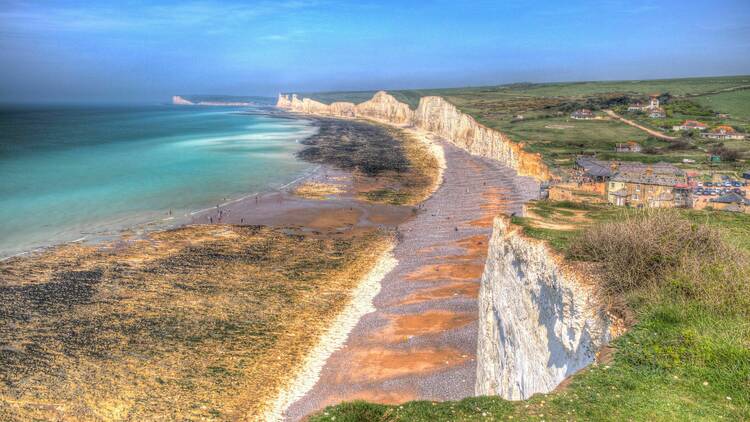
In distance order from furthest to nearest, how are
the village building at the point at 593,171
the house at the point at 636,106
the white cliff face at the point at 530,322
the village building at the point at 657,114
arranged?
the house at the point at 636,106, the village building at the point at 657,114, the village building at the point at 593,171, the white cliff face at the point at 530,322

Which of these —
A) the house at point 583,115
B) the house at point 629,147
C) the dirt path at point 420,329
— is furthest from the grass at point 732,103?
the dirt path at point 420,329

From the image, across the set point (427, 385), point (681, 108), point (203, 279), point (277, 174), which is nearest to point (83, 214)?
point (203, 279)

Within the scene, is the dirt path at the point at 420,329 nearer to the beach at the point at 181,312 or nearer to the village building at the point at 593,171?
the beach at the point at 181,312

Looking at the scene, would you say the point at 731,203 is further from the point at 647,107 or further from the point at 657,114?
the point at 647,107

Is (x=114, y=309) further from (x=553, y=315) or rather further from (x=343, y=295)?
(x=553, y=315)

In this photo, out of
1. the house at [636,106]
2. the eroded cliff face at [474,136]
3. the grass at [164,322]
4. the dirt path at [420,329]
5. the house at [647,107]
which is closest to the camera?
the grass at [164,322]

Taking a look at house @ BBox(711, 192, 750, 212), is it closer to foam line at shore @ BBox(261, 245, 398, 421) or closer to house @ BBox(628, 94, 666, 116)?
foam line at shore @ BBox(261, 245, 398, 421)

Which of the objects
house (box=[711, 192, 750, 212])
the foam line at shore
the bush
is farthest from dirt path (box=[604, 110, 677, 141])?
the bush
